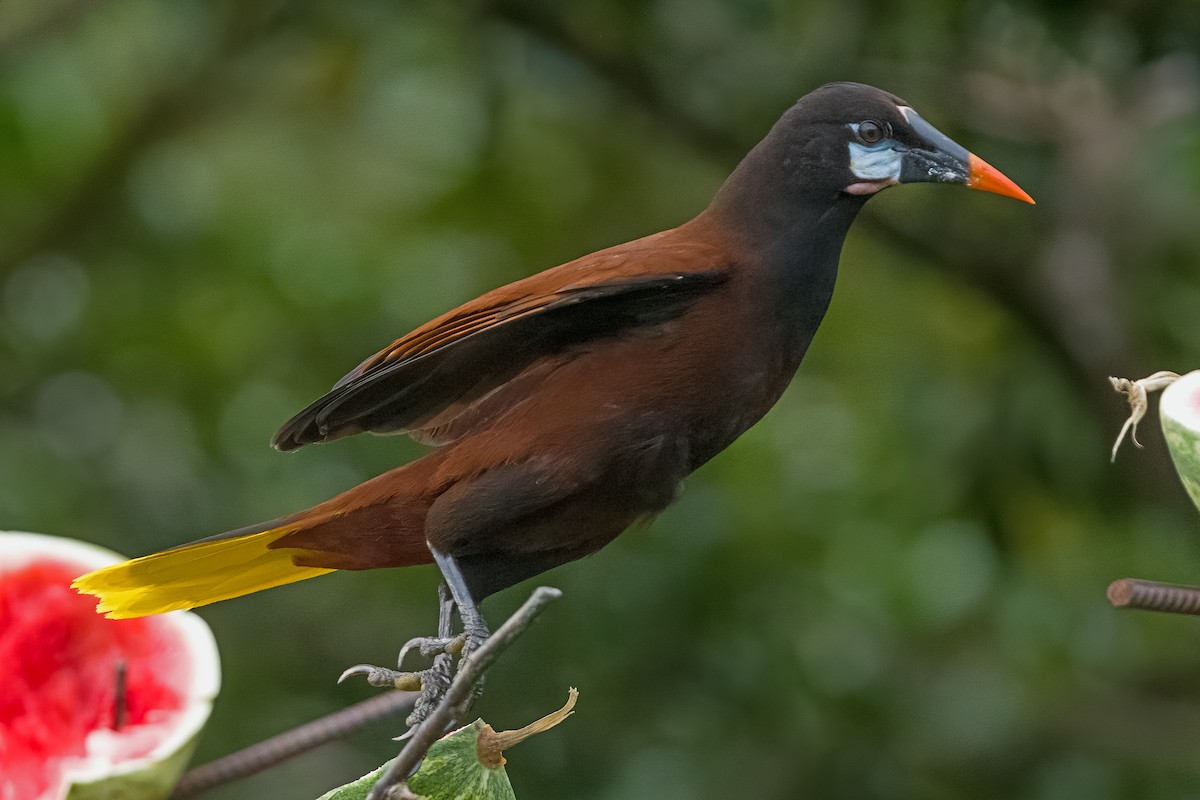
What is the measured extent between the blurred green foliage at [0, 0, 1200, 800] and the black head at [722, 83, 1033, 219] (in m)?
1.93

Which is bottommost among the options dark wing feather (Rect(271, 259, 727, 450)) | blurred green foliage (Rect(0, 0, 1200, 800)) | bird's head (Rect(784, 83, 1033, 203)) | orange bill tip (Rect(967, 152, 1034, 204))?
blurred green foliage (Rect(0, 0, 1200, 800))

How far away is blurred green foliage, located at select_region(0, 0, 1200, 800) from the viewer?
370 cm

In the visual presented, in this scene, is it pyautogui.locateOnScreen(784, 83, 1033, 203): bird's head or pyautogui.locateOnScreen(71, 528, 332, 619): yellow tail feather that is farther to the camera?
pyautogui.locateOnScreen(71, 528, 332, 619): yellow tail feather

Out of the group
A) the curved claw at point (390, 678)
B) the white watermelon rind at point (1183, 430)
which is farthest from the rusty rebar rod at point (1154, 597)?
the curved claw at point (390, 678)

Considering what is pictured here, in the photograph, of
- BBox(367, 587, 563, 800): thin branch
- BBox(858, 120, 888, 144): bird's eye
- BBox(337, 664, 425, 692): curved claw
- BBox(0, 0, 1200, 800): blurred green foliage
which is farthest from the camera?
BBox(0, 0, 1200, 800): blurred green foliage

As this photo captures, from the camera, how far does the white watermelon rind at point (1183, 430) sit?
146 centimetres

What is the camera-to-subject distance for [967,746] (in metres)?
3.81

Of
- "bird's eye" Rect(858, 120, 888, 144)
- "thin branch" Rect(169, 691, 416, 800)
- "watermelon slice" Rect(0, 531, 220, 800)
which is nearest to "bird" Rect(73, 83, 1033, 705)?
"bird's eye" Rect(858, 120, 888, 144)

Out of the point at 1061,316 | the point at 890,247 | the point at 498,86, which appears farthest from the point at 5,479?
the point at 1061,316

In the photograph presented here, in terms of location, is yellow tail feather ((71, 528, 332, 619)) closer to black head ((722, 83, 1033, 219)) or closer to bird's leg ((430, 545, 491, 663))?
bird's leg ((430, 545, 491, 663))

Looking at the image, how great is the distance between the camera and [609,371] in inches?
58.4

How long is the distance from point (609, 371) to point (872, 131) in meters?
0.35

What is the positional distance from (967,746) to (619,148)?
1945mm

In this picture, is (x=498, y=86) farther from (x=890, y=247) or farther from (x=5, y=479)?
(x=5, y=479)
